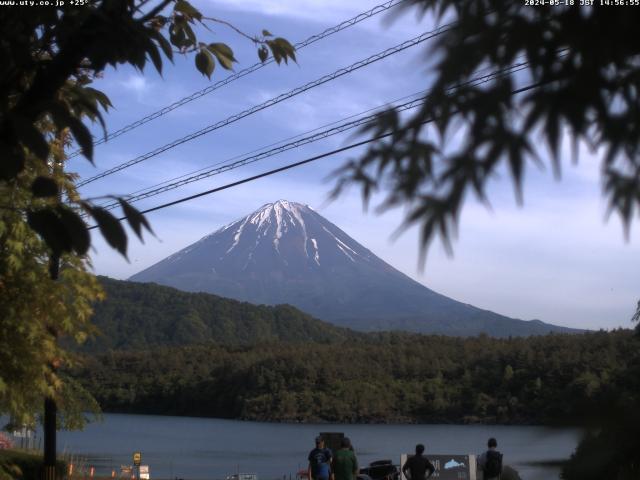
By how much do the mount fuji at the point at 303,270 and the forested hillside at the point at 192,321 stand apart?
3.31 m

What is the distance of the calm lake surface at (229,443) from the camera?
4412 centimetres

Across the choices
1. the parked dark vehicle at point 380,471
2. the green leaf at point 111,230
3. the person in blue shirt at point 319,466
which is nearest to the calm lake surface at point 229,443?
the person in blue shirt at point 319,466

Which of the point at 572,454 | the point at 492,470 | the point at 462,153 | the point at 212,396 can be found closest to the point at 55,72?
the point at 462,153

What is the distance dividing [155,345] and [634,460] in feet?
308

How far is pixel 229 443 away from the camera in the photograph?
6694 cm

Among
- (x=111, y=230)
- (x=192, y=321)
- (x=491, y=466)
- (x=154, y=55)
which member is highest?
(x=192, y=321)

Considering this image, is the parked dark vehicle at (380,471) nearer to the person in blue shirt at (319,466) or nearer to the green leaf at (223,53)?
the person in blue shirt at (319,466)

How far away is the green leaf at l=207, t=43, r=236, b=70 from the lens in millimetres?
4965

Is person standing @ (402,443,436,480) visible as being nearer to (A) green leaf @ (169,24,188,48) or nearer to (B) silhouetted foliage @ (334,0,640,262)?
(A) green leaf @ (169,24,188,48)

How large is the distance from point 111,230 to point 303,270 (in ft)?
277

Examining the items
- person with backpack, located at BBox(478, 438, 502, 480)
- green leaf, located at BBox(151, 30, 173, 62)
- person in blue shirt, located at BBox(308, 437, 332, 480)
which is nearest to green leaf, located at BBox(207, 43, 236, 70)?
green leaf, located at BBox(151, 30, 173, 62)

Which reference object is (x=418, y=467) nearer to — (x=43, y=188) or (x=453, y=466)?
(x=453, y=466)

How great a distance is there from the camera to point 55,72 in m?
3.92

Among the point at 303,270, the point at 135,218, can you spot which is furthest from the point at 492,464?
the point at 303,270
